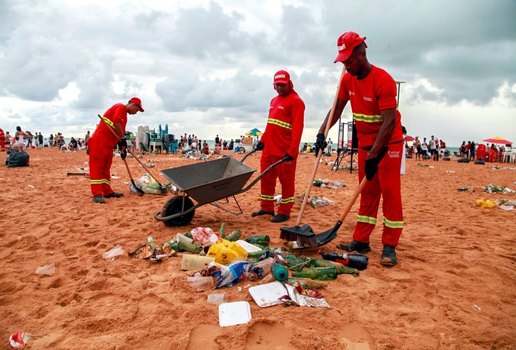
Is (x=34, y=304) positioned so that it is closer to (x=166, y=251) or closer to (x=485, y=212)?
(x=166, y=251)

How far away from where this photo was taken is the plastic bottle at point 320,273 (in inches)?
108

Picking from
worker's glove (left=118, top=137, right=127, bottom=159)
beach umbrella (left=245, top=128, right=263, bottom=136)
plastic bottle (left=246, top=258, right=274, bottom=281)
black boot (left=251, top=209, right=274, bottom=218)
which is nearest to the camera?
plastic bottle (left=246, top=258, right=274, bottom=281)

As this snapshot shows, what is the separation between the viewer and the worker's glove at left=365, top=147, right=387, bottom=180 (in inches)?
119

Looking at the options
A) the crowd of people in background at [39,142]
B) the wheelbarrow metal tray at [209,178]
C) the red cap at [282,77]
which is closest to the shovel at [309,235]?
the wheelbarrow metal tray at [209,178]

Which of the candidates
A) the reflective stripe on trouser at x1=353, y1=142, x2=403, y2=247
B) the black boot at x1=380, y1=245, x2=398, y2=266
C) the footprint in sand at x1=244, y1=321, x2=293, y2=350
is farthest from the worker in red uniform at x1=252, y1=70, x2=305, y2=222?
the footprint in sand at x1=244, y1=321, x2=293, y2=350

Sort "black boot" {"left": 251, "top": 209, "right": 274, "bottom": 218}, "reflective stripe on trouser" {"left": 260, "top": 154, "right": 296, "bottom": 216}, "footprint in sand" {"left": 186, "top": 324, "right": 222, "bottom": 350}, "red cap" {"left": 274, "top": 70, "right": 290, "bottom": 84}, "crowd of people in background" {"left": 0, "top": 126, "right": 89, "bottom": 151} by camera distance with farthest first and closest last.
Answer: "crowd of people in background" {"left": 0, "top": 126, "right": 89, "bottom": 151}, "black boot" {"left": 251, "top": 209, "right": 274, "bottom": 218}, "reflective stripe on trouser" {"left": 260, "top": 154, "right": 296, "bottom": 216}, "red cap" {"left": 274, "top": 70, "right": 290, "bottom": 84}, "footprint in sand" {"left": 186, "top": 324, "right": 222, "bottom": 350}

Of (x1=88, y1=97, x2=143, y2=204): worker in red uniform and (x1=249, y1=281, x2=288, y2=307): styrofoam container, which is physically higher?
(x1=88, y1=97, x2=143, y2=204): worker in red uniform

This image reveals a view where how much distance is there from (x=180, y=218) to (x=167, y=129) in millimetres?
20229

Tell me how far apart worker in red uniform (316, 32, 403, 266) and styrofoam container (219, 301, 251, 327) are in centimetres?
149

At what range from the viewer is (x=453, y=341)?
1.98 m

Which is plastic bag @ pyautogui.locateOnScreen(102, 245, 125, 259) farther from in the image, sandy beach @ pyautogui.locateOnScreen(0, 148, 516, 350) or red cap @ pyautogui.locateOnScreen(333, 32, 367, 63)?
red cap @ pyautogui.locateOnScreen(333, 32, 367, 63)

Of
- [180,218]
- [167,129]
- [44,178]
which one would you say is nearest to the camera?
[180,218]

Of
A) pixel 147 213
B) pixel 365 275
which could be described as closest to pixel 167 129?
pixel 147 213

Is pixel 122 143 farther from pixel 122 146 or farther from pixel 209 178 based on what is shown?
pixel 209 178
